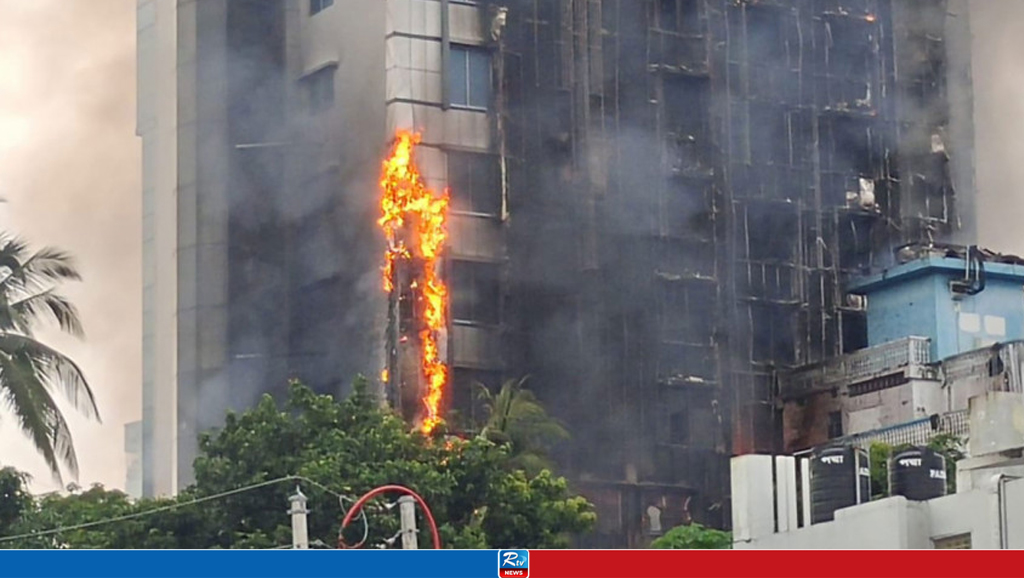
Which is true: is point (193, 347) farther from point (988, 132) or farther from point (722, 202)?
point (988, 132)

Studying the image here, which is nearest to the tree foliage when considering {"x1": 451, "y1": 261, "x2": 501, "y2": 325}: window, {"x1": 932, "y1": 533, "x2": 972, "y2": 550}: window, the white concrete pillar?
the white concrete pillar

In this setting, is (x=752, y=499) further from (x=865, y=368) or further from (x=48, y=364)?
(x=865, y=368)

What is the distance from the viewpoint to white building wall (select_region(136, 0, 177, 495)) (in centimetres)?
6091

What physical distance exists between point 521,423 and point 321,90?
10.7 metres

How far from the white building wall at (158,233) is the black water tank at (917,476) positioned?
26.4m

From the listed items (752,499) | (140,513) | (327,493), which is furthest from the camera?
(140,513)

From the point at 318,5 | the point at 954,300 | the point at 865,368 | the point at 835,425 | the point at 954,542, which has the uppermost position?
the point at 318,5

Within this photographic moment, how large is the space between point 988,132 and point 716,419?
12954mm

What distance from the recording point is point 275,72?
6056 centimetres

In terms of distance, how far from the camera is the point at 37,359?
122 ft
